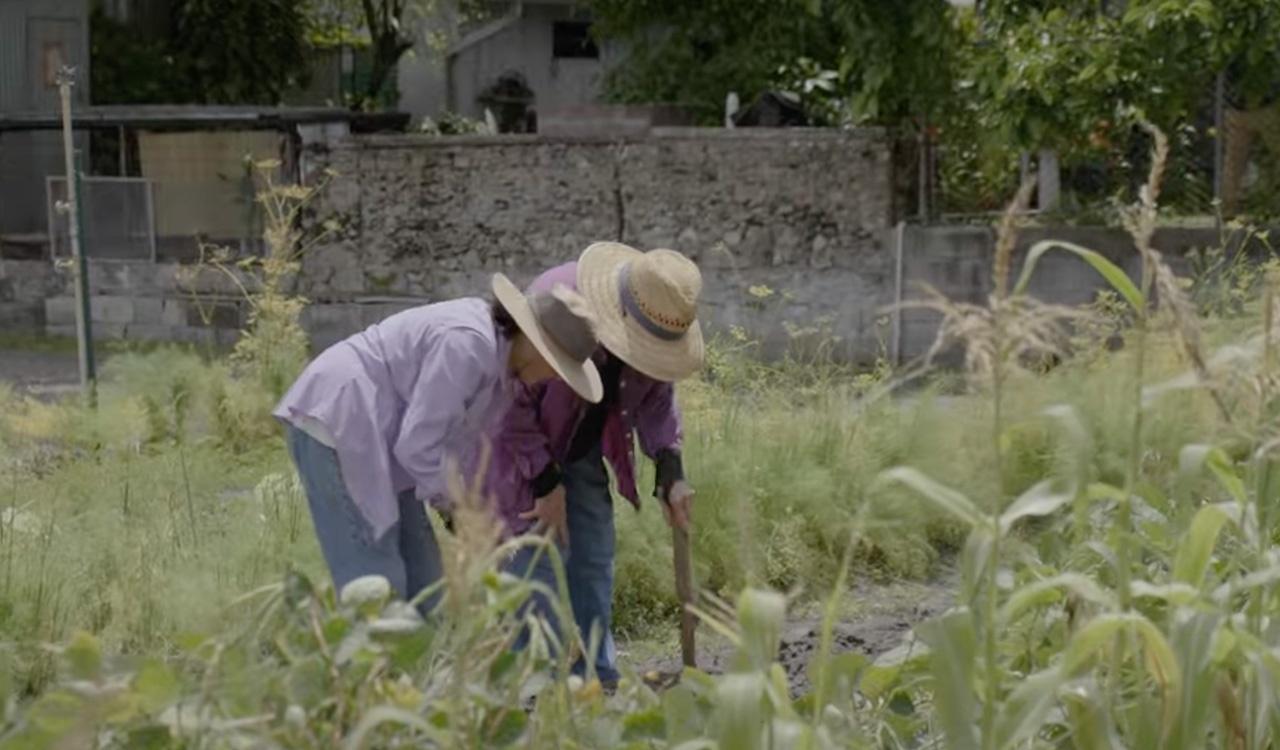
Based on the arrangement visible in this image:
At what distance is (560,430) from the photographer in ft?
16.2

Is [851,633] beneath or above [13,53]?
beneath

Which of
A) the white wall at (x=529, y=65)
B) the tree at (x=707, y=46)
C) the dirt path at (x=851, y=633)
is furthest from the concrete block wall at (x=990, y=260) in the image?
the white wall at (x=529, y=65)

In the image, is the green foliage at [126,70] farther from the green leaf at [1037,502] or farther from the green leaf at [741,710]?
the green leaf at [741,710]

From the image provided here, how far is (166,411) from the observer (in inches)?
356

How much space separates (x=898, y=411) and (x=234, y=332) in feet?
29.9

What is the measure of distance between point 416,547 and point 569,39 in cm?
2000

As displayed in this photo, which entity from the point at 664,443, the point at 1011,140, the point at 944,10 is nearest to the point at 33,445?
the point at 664,443

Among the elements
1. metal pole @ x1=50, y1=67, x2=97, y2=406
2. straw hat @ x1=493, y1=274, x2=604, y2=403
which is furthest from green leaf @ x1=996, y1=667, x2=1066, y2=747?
metal pole @ x1=50, y1=67, x2=97, y2=406

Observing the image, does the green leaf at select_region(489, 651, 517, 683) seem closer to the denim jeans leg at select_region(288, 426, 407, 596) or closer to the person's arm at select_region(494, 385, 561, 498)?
the denim jeans leg at select_region(288, 426, 407, 596)

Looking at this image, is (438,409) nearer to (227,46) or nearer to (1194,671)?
(1194,671)

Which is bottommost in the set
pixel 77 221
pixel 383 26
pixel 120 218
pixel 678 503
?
pixel 678 503

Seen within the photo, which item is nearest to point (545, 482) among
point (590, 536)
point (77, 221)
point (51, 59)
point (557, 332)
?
point (590, 536)

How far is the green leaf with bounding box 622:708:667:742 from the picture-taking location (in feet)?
8.55

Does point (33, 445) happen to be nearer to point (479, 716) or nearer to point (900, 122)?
point (479, 716)
